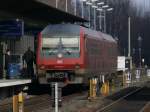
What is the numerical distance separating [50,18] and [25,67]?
24.0ft

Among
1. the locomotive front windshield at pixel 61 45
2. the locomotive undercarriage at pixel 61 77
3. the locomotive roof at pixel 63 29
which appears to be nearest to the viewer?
the locomotive undercarriage at pixel 61 77

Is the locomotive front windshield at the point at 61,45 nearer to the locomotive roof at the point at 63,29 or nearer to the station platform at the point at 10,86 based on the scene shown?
the locomotive roof at the point at 63,29

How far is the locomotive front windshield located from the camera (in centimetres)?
3122

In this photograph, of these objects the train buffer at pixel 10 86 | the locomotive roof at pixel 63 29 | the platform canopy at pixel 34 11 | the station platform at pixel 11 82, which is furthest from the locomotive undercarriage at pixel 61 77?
the platform canopy at pixel 34 11

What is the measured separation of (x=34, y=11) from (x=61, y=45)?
6.19 m

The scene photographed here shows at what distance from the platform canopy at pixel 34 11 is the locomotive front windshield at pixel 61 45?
2.28 m

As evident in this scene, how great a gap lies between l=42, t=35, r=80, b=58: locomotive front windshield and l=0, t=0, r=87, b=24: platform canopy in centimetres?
228

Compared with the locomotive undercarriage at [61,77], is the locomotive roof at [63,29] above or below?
above

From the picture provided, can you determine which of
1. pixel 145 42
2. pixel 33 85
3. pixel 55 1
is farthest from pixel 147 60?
pixel 33 85

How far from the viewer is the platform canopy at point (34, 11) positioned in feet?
108

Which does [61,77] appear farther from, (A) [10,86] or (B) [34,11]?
(B) [34,11]

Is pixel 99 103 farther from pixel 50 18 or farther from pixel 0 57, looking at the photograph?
pixel 50 18

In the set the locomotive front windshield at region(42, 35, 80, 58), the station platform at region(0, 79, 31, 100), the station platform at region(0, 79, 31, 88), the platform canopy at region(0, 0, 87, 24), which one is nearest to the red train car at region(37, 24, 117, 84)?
the locomotive front windshield at region(42, 35, 80, 58)

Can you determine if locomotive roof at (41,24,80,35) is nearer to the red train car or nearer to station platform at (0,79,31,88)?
the red train car
